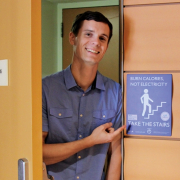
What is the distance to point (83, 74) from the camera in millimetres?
1373

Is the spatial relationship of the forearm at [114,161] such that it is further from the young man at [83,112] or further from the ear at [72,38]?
the ear at [72,38]

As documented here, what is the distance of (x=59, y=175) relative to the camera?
137 cm

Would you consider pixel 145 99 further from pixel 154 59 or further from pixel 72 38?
pixel 72 38

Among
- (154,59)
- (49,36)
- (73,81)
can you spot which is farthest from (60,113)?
(154,59)

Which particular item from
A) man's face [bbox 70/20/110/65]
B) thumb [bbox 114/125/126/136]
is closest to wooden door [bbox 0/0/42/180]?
man's face [bbox 70/20/110/65]

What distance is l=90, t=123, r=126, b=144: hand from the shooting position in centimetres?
133

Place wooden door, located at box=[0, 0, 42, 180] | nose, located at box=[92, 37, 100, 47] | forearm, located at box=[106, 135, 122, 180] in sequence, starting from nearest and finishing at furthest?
wooden door, located at box=[0, 0, 42, 180], nose, located at box=[92, 37, 100, 47], forearm, located at box=[106, 135, 122, 180]

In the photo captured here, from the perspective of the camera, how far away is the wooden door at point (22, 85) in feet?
2.81

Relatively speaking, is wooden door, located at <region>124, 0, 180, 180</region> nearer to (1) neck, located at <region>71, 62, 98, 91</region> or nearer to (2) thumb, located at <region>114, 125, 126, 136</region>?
(2) thumb, located at <region>114, 125, 126, 136</region>

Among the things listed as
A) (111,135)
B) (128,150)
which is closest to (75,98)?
(111,135)

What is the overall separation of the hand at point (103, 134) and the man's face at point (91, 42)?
1.19 ft

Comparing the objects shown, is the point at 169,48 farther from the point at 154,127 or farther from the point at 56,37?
the point at 56,37

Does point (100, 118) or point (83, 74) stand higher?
point (83, 74)

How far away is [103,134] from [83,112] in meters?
0.16
